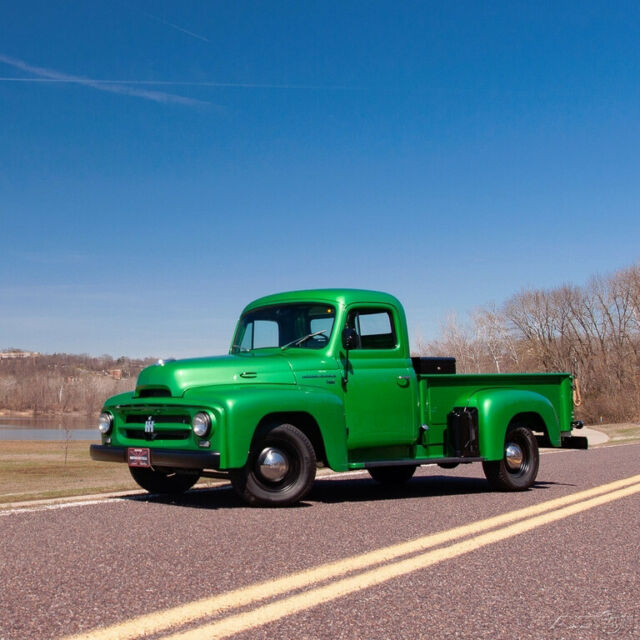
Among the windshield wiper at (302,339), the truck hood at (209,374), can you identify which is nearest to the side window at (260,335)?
the windshield wiper at (302,339)

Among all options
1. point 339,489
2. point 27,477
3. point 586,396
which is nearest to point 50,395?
point 586,396

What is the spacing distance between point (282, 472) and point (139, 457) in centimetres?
140

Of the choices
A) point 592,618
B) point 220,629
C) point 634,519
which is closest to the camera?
point 220,629

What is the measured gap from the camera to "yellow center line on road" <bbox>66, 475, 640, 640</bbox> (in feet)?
12.0

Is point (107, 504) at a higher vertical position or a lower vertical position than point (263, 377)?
lower

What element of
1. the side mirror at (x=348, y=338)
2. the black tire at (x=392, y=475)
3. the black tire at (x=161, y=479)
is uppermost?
the side mirror at (x=348, y=338)

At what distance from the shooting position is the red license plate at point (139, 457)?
26.2ft

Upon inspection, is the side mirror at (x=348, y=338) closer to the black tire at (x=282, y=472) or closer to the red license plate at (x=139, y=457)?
the black tire at (x=282, y=472)

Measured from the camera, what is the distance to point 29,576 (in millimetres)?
4676

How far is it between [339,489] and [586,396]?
239 ft

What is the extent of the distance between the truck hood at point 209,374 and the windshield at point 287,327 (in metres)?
0.60

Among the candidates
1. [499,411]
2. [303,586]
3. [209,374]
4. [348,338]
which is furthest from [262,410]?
[303,586]

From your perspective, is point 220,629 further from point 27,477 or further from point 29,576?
point 27,477

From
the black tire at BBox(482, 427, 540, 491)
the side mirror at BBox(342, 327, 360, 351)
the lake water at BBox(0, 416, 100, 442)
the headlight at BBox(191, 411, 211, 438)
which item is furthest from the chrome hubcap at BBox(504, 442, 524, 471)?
the lake water at BBox(0, 416, 100, 442)
